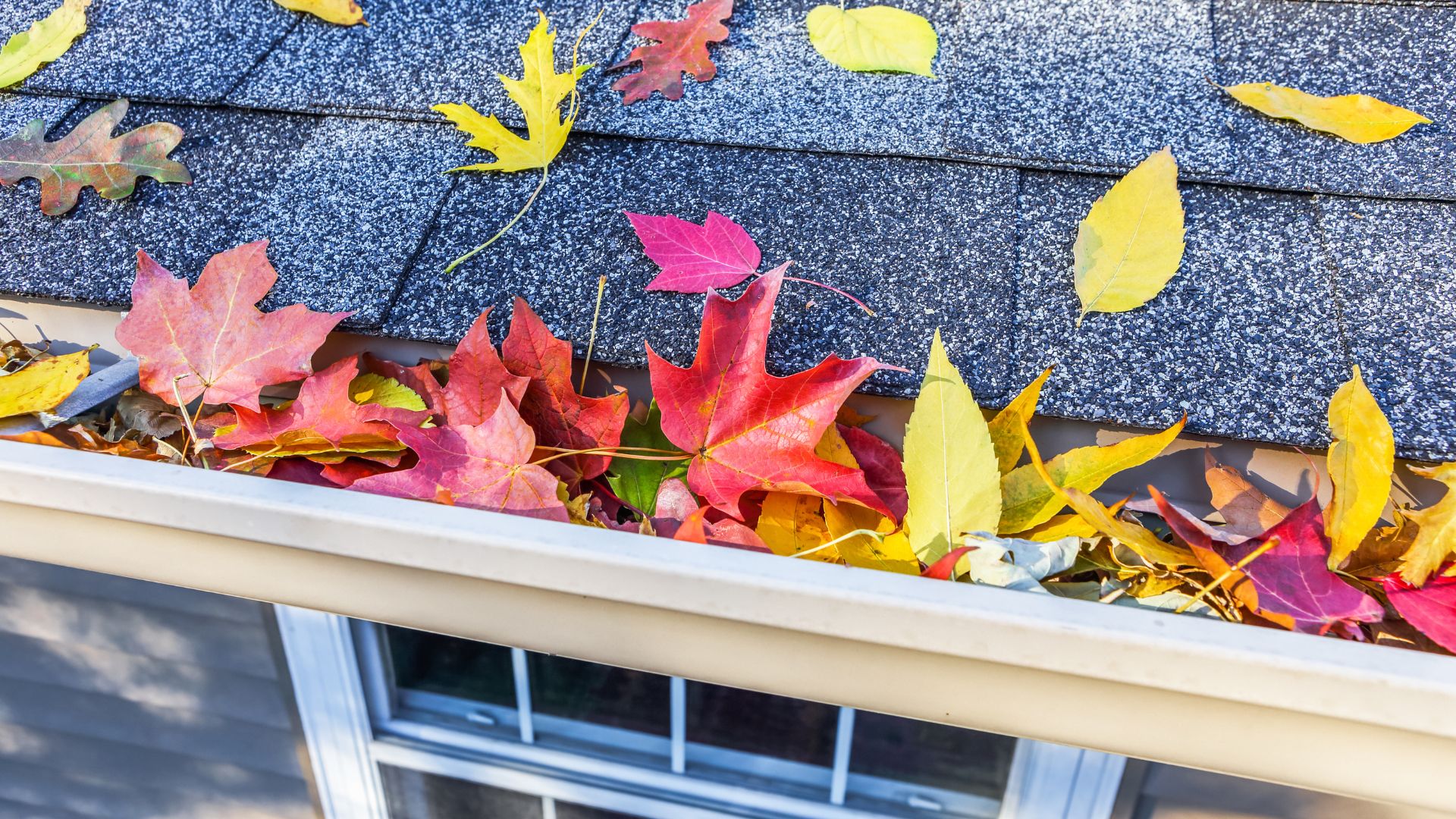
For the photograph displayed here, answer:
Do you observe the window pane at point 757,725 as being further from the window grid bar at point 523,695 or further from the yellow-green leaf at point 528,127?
the yellow-green leaf at point 528,127

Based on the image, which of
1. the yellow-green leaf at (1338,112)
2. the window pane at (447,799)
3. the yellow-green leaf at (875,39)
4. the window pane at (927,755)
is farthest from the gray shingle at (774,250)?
the window pane at (447,799)

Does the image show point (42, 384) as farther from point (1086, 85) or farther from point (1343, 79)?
point (1343, 79)

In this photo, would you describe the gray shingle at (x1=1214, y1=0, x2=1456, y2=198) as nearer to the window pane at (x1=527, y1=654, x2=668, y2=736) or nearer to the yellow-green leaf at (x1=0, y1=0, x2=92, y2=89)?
the yellow-green leaf at (x1=0, y1=0, x2=92, y2=89)

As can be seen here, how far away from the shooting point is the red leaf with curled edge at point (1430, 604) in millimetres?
531

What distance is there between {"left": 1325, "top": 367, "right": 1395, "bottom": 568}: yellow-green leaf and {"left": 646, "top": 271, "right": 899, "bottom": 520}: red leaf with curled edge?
292mm

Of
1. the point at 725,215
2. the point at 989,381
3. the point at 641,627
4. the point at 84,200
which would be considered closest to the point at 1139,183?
the point at 989,381

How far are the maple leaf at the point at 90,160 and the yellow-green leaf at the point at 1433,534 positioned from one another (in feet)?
3.21

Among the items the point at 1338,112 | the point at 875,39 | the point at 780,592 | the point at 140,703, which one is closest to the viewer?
the point at 780,592

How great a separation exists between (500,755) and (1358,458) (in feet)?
5.18

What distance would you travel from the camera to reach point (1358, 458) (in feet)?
1.78

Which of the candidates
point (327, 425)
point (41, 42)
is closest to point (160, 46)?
point (41, 42)

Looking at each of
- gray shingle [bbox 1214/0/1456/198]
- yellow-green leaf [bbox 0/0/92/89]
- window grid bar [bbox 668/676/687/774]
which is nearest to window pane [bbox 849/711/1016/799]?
window grid bar [bbox 668/676/687/774]

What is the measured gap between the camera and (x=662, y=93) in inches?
30.6

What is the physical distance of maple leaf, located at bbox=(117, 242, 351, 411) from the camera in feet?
2.14
